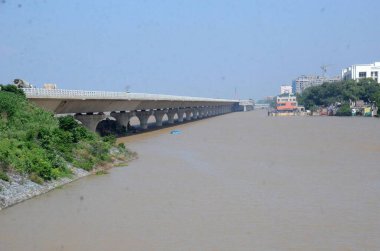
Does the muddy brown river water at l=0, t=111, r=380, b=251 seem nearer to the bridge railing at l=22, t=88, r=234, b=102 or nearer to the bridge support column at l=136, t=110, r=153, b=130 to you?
the bridge railing at l=22, t=88, r=234, b=102

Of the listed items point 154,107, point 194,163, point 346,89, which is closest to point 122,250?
point 194,163

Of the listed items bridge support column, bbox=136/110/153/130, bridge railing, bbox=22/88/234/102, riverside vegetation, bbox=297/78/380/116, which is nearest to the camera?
bridge railing, bbox=22/88/234/102

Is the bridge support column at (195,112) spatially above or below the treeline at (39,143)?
below

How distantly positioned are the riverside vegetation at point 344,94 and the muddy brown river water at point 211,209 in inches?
2203

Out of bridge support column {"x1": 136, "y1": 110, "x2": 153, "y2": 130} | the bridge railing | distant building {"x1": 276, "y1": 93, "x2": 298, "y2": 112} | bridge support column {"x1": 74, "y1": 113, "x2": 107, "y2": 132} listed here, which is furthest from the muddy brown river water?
Result: distant building {"x1": 276, "y1": 93, "x2": 298, "y2": 112}

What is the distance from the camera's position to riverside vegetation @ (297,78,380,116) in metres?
83.4

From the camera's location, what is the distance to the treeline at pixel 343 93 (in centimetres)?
8469

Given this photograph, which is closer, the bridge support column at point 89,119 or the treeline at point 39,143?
the treeline at point 39,143

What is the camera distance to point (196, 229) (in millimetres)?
12359

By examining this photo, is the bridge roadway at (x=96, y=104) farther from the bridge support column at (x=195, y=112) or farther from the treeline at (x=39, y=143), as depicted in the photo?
the bridge support column at (x=195, y=112)

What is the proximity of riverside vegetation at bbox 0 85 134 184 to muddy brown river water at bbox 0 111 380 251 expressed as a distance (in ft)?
3.55

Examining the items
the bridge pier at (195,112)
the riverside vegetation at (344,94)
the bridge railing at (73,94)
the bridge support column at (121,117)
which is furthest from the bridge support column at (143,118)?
the riverside vegetation at (344,94)

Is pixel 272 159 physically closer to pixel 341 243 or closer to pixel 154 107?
pixel 341 243

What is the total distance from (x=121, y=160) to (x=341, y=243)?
15.4 m
